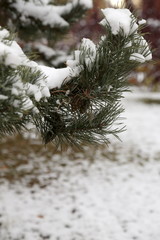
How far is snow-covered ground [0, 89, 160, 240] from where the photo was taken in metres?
3.28

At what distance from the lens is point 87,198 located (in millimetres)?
A: 4109

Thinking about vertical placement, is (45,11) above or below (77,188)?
above

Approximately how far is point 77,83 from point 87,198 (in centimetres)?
265

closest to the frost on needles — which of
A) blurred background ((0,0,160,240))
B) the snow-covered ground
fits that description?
blurred background ((0,0,160,240))

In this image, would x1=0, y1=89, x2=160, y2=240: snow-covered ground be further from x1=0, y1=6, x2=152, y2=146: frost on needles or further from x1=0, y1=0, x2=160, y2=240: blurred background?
x1=0, y1=6, x2=152, y2=146: frost on needles

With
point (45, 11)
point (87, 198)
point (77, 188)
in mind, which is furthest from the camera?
point (77, 188)

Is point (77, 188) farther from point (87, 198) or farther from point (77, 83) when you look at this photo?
point (77, 83)

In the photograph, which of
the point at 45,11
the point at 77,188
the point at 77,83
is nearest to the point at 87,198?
the point at 77,188

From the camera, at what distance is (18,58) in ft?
4.40

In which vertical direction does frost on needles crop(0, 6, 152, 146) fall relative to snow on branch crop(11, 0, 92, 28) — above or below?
below

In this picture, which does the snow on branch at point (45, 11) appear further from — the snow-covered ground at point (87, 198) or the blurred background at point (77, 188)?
the snow-covered ground at point (87, 198)

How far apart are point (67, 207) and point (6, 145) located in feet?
9.83

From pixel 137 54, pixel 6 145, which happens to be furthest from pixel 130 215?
pixel 6 145

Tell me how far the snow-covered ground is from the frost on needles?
5.62 feet
